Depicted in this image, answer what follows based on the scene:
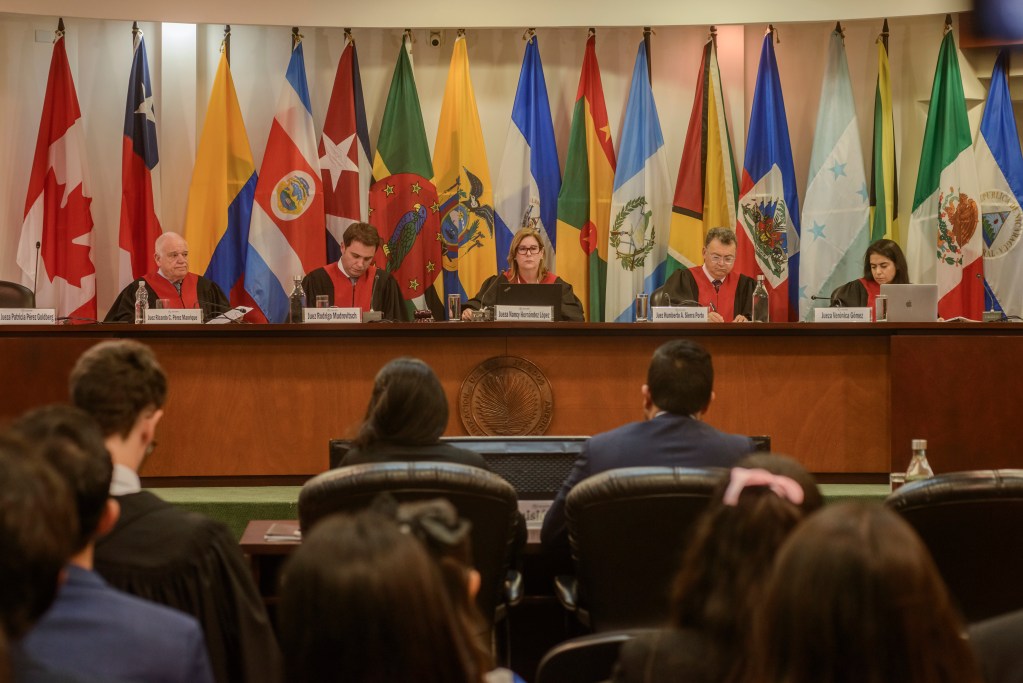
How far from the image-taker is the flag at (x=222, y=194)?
7809mm

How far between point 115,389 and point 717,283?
5338mm

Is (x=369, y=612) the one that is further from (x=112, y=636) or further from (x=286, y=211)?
(x=286, y=211)

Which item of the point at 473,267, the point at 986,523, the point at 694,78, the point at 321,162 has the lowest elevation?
the point at 986,523

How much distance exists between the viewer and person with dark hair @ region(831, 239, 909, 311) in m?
7.00

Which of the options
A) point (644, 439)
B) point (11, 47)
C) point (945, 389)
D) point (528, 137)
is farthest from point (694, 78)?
point (644, 439)

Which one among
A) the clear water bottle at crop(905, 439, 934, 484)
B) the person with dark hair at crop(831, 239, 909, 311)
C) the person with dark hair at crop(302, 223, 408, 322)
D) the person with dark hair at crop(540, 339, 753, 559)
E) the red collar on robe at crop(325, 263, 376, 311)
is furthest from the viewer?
the red collar on robe at crop(325, 263, 376, 311)

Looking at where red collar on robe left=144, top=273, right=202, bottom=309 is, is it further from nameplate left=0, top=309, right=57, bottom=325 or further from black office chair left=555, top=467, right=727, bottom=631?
black office chair left=555, top=467, right=727, bottom=631

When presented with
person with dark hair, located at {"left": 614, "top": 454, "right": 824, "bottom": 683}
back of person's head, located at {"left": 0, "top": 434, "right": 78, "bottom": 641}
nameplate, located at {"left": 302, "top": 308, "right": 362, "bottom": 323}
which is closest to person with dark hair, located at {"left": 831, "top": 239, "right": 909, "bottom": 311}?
nameplate, located at {"left": 302, "top": 308, "right": 362, "bottom": 323}

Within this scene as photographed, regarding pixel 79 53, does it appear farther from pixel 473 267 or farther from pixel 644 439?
pixel 644 439

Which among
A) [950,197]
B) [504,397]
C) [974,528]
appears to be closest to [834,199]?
[950,197]

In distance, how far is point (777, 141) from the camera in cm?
780

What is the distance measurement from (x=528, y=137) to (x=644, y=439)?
522 cm

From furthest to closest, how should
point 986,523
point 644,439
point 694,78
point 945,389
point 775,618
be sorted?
point 694,78
point 945,389
point 644,439
point 986,523
point 775,618

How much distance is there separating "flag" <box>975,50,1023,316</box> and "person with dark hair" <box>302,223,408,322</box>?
4183 millimetres
